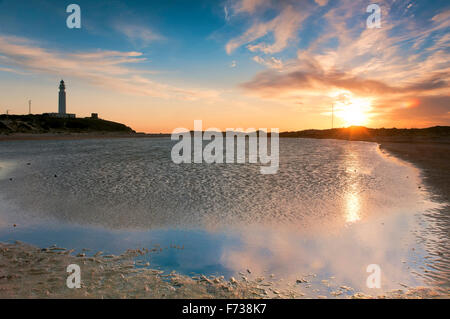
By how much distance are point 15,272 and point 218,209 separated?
634 cm

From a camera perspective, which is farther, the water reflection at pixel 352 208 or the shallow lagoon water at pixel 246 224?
the water reflection at pixel 352 208

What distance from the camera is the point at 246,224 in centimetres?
857

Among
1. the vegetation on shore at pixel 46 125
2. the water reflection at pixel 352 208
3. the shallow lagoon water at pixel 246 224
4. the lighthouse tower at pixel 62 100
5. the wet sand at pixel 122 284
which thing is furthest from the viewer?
the lighthouse tower at pixel 62 100

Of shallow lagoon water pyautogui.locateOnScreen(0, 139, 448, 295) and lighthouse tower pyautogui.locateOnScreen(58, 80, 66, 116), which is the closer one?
shallow lagoon water pyautogui.locateOnScreen(0, 139, 448, 295)

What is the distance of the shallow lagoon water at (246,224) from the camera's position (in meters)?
5.71

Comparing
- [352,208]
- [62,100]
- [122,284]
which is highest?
[62,100]

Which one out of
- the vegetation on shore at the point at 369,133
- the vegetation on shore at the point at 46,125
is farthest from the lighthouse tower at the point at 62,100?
the vegetation on shore at the point at 369,133

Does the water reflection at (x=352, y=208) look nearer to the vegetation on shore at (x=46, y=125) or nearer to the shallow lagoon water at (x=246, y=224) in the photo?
the shallow lagoon water at (x=246, y=224)

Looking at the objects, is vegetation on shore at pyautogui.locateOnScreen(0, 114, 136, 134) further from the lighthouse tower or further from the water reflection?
the water reflection

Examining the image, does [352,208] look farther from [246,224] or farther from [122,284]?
[122,284]

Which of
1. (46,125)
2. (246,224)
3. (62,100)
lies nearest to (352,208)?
(246,224)

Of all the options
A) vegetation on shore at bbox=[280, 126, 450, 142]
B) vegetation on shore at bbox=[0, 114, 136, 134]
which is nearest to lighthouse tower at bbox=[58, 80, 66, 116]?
vegetation on shore at bbox=[0, 114, 136, 134]

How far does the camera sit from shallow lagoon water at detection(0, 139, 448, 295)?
5.71m
